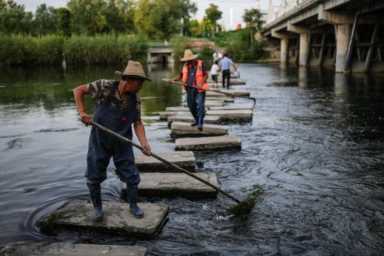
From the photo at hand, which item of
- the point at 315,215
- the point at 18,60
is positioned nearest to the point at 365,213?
the point at 315,215

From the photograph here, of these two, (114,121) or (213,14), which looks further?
(213,14)

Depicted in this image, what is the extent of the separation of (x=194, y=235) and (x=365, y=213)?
225 centimetres

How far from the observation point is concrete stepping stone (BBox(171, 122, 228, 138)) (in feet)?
33.4

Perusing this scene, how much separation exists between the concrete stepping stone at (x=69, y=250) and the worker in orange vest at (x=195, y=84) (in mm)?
5782

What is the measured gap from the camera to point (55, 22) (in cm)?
9025

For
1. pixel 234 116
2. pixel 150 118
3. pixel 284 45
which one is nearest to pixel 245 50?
pixel 284 45

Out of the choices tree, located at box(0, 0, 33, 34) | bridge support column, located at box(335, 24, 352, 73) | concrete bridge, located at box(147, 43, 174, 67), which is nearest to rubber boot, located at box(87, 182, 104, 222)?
bridge support column, located at box(335, 24, 352, 73)

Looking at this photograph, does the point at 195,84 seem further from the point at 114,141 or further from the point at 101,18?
the point at 101,18

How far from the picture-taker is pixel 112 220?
514 cm

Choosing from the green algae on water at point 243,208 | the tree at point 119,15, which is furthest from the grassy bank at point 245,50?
the green algae on water at point 243,208

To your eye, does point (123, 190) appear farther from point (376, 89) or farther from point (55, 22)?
point (55, 22)

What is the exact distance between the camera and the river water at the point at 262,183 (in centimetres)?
498

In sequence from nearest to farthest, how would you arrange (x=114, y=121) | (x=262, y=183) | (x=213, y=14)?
1. (x=114, y=121)
2. (x=262, y=183)
3. (x=213, y=14)

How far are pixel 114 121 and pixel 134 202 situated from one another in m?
0.99
